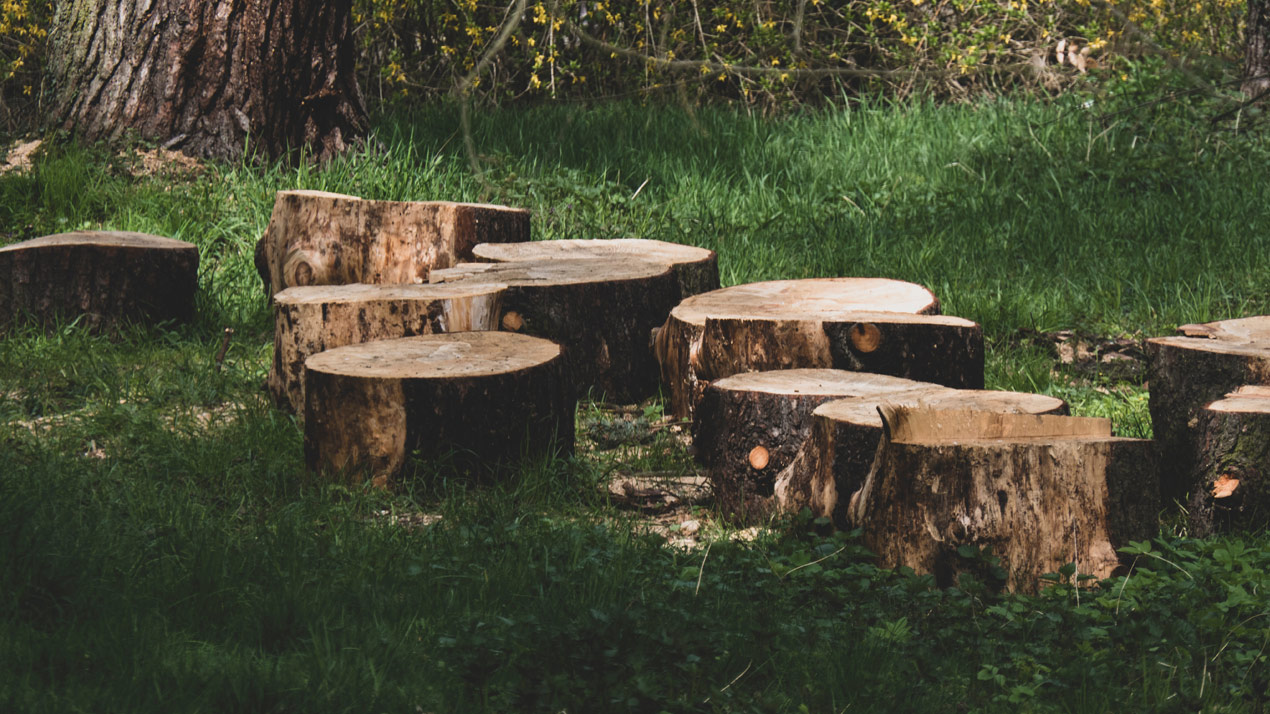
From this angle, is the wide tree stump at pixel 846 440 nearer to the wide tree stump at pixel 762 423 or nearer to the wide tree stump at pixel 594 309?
the wide tree stump at pixel 762 423

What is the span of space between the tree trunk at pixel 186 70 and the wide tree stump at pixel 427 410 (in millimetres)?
3710

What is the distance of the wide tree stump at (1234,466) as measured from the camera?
129 inches

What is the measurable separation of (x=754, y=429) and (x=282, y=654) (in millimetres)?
1687

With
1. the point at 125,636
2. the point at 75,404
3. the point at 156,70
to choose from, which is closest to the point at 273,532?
the point at 125,636

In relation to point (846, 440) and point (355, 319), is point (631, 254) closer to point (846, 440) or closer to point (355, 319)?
point (355, 319)

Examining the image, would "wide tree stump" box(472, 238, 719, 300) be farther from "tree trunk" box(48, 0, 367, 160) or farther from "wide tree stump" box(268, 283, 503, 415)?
"tree trunk" box(48, 0, 367, 160)

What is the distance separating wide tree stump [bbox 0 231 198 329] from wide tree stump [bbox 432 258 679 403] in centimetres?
147

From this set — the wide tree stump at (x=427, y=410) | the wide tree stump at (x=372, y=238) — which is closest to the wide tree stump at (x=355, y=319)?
the wide tree stump at (x=427, y=410)

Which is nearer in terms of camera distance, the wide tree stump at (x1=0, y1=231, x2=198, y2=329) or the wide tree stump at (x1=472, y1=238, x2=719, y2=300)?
the wide tree stump at (x1=472, y1=238, x2=719, y2=300)

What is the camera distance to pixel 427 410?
365 centimetres

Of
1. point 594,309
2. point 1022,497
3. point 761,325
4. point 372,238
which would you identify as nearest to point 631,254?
point 594,309

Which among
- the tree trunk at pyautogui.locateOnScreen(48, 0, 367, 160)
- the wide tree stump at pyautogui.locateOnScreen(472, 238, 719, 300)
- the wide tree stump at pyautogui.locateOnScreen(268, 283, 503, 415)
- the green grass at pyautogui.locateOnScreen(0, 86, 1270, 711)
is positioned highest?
the tree trunk at pyautogui.locateOnScreen(48, 0, 367, 160)

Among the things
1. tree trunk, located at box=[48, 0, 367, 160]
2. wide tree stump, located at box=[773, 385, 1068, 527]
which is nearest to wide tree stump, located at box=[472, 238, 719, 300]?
Result: wide tree stump, located at box=[773, 385, 1068, 527]

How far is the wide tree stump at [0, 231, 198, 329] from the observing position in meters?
5.31
